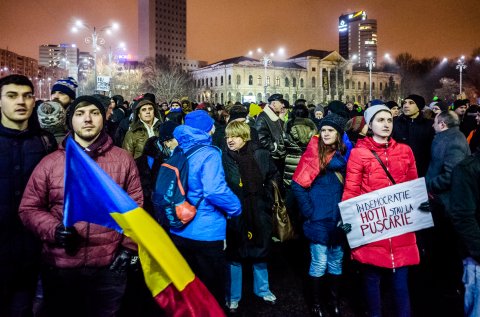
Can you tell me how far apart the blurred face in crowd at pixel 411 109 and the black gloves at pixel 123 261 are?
5.40m

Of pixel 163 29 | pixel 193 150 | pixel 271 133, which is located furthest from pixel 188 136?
pixel 163 29

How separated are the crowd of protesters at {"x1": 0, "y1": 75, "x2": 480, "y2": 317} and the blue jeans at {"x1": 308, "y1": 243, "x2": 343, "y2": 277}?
13mm

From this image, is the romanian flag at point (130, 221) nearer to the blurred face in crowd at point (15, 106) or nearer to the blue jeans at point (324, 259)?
the blurred face in crowd at point (15, 106)

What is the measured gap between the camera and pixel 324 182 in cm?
466

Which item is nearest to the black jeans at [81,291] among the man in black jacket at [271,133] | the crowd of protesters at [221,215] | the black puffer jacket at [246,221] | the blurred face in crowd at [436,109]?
the crowd of protesters at [221,215]

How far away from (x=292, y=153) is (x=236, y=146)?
2.03 meters

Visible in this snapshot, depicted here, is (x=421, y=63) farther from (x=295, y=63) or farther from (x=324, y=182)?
(x=324, y=182)

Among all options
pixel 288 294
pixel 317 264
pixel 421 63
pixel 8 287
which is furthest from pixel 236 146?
pixel 421 63

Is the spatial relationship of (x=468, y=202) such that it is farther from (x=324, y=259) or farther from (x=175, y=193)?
(x=175, y=193)

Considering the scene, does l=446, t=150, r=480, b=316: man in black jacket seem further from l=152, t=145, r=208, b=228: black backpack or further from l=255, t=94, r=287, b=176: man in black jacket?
l=255, t=94, r=287, b=176: man in black jacket

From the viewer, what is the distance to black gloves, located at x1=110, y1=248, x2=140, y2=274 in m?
3.14

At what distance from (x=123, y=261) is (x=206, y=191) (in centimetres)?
97

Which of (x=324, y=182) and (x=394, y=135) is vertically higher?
(x=394, y=135)

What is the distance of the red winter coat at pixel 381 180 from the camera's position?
12.9 feet
